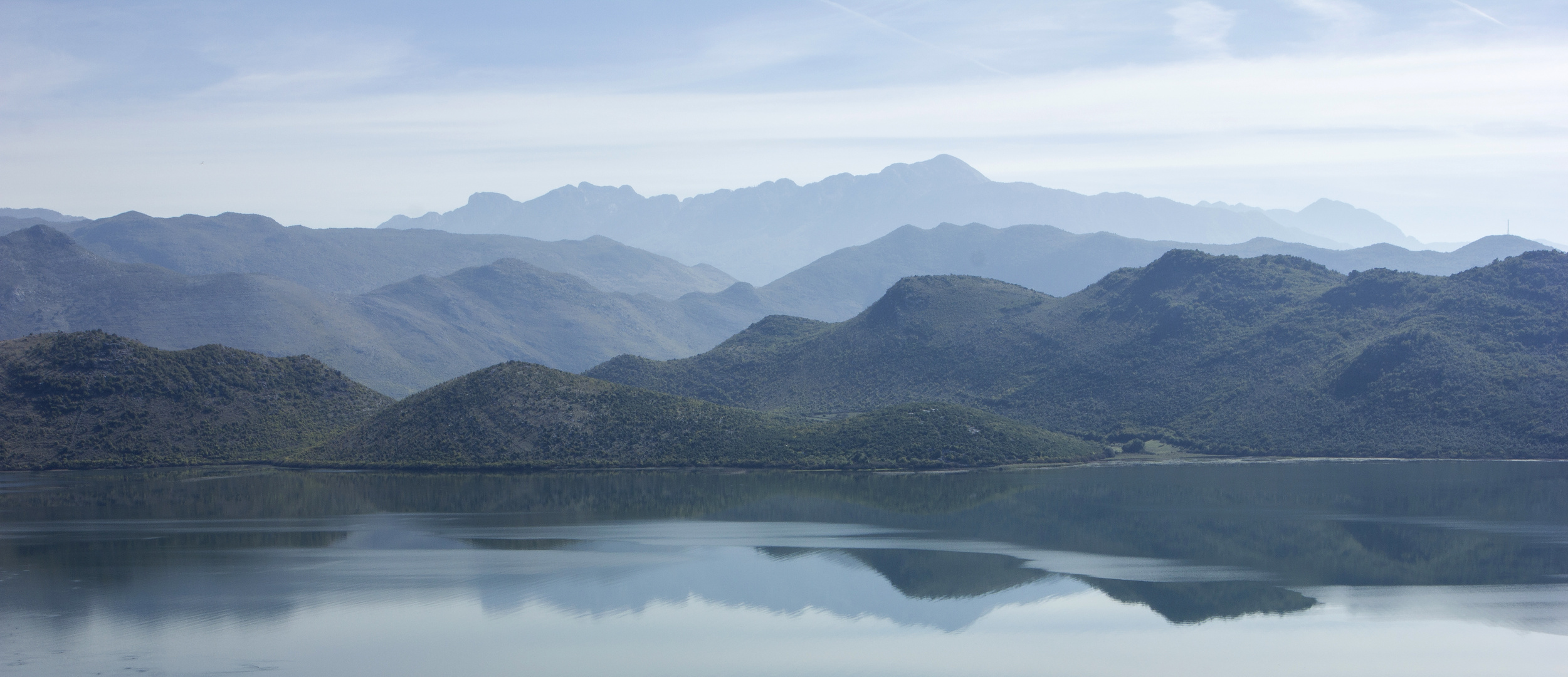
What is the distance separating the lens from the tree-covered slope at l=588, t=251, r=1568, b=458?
96.5m

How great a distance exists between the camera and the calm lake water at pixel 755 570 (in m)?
39.9

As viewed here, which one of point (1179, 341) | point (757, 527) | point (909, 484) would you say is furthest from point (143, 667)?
point (1179, 341)

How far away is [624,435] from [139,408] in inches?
1557

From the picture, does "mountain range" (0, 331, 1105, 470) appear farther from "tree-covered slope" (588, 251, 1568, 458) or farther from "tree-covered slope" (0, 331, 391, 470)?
"tree-covered slope" (588, 251, 1568, 458)

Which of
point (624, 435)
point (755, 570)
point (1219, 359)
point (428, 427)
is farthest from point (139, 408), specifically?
point (1219, 359)

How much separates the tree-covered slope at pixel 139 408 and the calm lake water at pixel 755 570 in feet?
23.5

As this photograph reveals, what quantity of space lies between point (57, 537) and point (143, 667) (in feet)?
94.5

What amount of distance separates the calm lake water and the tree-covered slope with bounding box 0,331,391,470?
716cm

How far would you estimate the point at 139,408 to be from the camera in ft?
311

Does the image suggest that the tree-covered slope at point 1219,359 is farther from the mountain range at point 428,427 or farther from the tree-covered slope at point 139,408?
the tree-covered slope at point 139,408

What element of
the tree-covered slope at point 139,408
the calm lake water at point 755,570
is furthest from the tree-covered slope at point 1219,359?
the tree-covered slope at point 139,408

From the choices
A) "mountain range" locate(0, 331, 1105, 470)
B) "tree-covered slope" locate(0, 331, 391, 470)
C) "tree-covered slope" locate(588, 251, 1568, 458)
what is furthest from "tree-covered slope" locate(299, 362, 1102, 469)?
"tree-covered slope" locate(588, 251, 1568, 458)

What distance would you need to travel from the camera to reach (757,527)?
214ft

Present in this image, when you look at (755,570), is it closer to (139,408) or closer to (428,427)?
(428,427)
